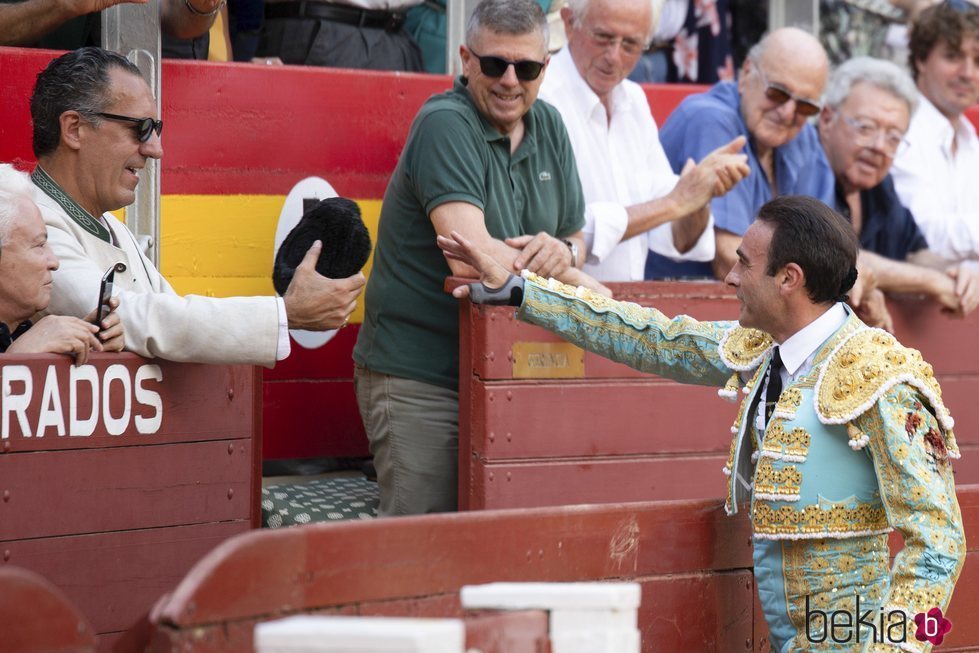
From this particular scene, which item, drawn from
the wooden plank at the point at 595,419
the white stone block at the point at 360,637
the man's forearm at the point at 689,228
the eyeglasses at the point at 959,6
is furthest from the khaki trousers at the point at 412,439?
the eyeglasses at the point at 959,6

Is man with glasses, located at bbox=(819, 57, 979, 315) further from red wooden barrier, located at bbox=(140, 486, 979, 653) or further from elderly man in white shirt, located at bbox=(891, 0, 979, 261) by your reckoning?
red wooden barrier, located at bbox=(140, 486, 979, 653)

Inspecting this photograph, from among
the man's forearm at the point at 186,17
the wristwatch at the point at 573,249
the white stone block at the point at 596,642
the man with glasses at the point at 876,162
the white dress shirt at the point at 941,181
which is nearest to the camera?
the white stone block at the point at 596,642

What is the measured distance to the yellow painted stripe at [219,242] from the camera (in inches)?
182

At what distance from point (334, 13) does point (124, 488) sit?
2.20 m

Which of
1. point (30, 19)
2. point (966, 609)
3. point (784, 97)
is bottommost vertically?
point (966, 609)

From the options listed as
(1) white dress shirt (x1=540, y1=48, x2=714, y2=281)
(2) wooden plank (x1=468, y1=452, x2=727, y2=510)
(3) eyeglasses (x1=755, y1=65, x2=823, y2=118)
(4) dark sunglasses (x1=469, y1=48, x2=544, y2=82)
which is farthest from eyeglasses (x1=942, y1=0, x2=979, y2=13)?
(4) dark sunglasses (x1=469, y1=48, x2=544, y2=82)

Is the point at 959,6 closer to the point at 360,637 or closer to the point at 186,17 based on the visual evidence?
the point at 186,17

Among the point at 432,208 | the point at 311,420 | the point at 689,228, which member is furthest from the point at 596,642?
the point at 689,228

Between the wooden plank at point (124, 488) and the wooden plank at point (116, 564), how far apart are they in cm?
2

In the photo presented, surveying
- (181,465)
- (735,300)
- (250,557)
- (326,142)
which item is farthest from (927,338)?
(250,557)

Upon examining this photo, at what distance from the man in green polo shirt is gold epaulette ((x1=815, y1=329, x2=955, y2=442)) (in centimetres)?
107

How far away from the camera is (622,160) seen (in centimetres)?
491

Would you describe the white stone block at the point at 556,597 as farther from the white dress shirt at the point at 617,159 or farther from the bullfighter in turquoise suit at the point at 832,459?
the white dress shirt at the point at 617,159

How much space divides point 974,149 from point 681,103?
5.42ft
